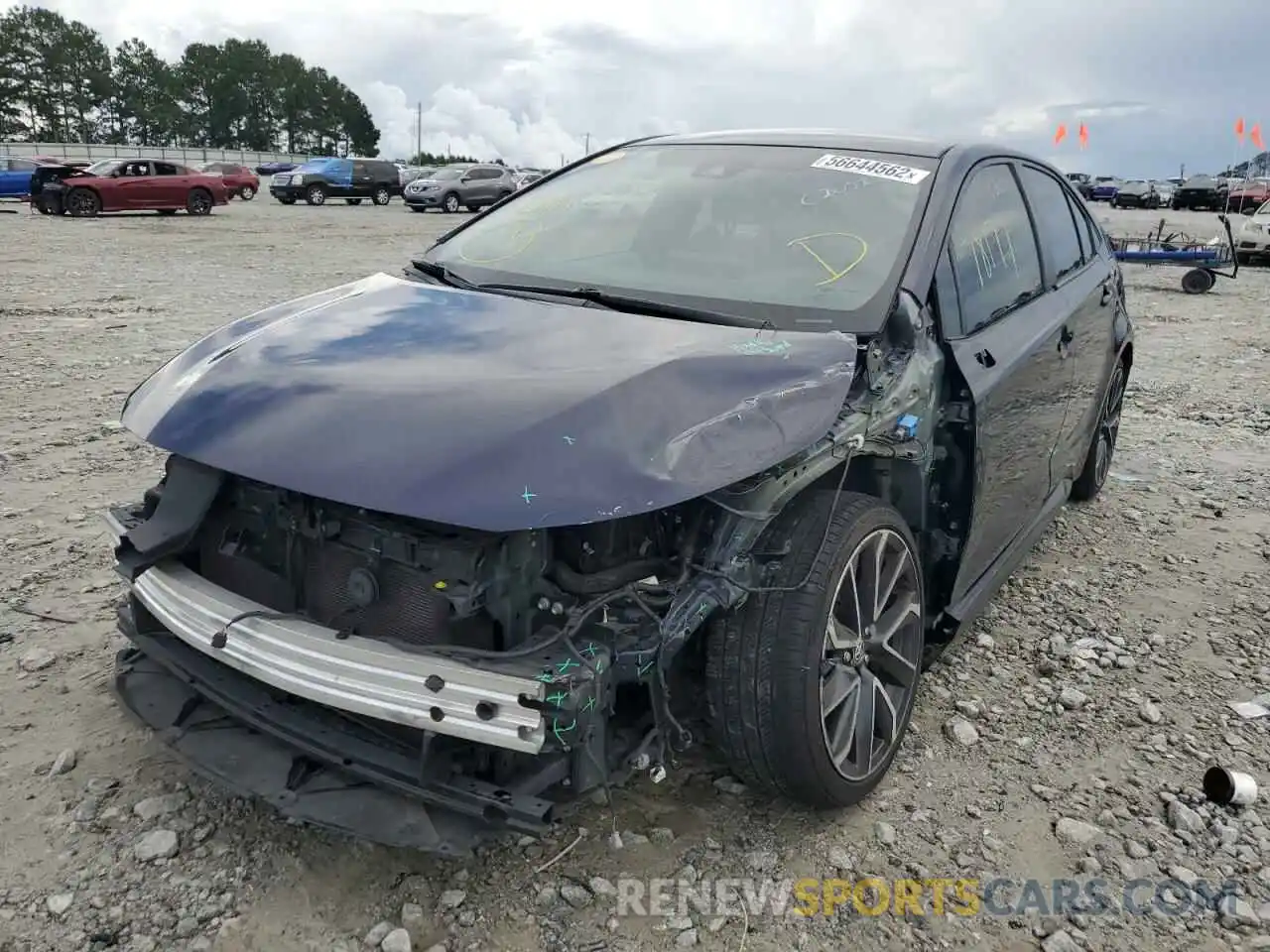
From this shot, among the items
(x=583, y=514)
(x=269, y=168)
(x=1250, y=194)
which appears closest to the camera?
(x=583, y=514)

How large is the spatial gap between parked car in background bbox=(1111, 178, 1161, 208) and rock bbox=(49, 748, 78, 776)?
52.9 meters

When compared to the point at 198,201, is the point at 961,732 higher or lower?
lower

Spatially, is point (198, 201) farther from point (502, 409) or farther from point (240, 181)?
point (502, 409)

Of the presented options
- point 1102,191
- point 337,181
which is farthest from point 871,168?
point 1102,191

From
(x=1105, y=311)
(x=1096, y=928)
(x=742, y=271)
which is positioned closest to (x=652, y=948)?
(x=1096, y=928)

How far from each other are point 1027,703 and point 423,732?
80.7 inches

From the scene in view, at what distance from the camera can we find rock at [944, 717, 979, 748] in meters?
2.94

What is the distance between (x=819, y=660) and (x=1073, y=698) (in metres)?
1.38

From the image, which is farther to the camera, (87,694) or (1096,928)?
(87,694)

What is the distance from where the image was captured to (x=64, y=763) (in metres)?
2.62

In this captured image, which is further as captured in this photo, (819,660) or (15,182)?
(15,182)

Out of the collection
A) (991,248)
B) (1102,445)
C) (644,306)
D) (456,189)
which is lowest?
(1102,445)

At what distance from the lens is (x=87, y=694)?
9.74 ft

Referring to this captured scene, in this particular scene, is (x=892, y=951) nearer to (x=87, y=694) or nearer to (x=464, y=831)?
(x=464, y=831)
